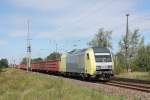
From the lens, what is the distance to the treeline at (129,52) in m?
60.5

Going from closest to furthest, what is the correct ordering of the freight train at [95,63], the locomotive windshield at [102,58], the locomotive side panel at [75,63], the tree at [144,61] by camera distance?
the freight train at [95,63]
the locomotive windshield at [102,58]
the locomotive side panel at [75,63]
the tree at [144,61]

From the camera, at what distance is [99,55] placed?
115 feet

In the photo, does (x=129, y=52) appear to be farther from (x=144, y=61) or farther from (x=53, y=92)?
(x=53, y=92)

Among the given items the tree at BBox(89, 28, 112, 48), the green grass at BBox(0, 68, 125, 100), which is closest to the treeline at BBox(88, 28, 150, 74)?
the tree at BBox(89, 28, 112, 48)

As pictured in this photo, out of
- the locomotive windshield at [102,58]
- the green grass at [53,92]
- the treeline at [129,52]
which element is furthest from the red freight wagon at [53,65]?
the green grass at [53,92]

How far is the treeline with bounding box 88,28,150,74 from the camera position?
60.5m

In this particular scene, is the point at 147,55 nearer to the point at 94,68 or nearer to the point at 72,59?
the point at 72,59

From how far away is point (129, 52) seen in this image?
80000 millimetres

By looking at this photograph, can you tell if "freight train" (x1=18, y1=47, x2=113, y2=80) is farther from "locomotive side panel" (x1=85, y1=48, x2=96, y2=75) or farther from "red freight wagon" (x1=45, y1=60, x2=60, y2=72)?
"red freight wagon" (x1=45, y1=60, x2=60, y2=72)

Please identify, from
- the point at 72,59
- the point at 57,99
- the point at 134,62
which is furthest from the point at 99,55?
the point at 134,62

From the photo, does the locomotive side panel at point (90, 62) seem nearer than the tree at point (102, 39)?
Yes

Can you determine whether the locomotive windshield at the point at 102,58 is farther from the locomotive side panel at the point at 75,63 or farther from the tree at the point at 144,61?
the tree at the point at 144,61

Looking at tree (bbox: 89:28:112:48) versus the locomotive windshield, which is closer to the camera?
the locomotive windshield

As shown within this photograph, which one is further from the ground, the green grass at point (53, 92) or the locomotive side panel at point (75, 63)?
the locomotive side panel at point (75, 63)
